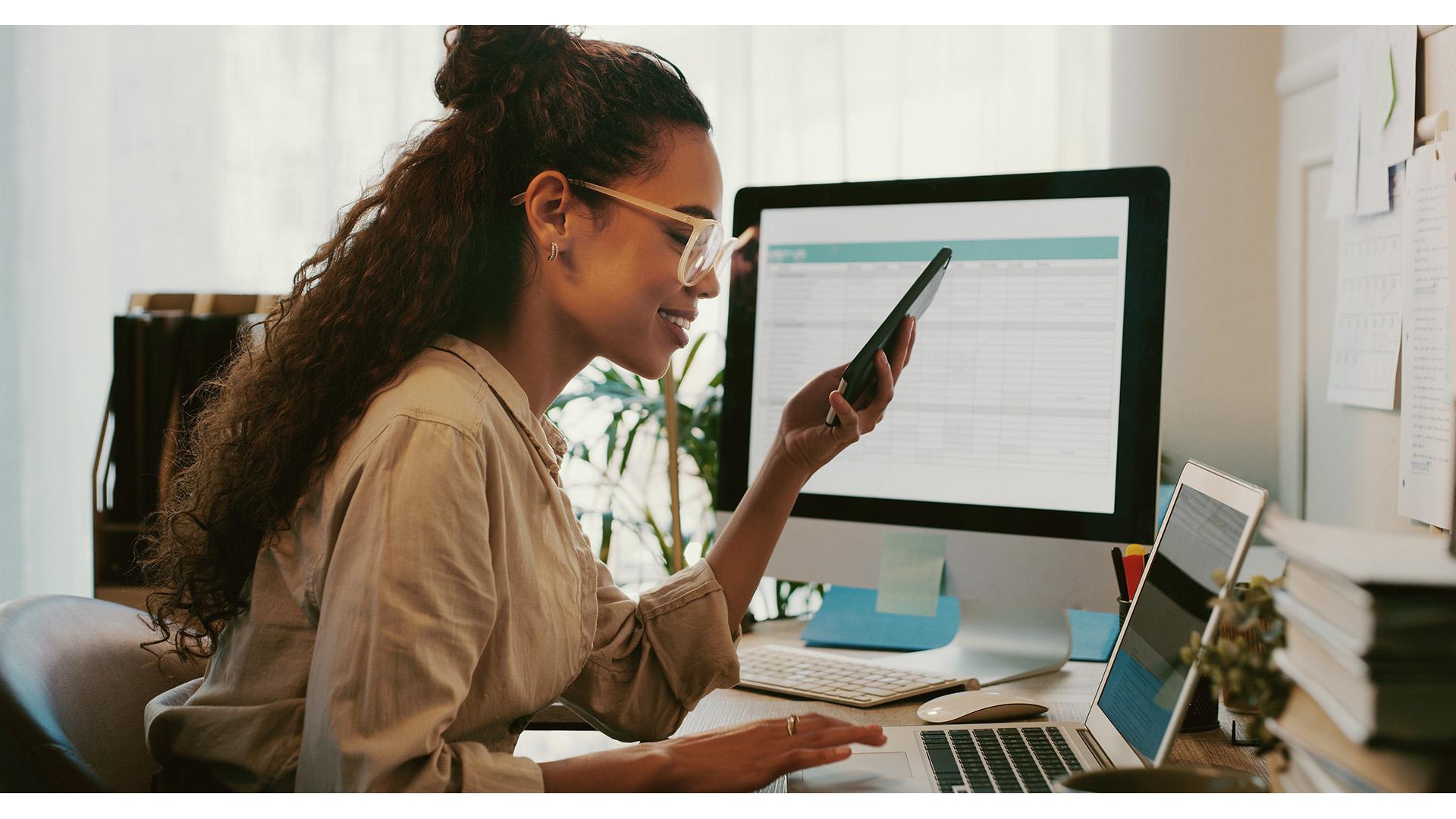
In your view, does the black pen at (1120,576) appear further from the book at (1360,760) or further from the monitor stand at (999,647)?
the book at (1360,760)

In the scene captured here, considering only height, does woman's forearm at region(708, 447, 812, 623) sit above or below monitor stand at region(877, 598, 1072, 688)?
above

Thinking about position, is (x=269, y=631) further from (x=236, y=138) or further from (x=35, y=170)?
(x=35, y=170)

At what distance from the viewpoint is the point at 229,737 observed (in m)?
0.78

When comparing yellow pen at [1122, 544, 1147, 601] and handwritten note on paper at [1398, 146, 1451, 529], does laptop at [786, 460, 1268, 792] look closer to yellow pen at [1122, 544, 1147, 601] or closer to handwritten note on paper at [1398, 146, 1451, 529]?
yellow pen at [1122, 544, 1147, 601]

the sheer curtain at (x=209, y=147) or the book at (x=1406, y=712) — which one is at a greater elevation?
the sheer curtain at (x=209, y=147)

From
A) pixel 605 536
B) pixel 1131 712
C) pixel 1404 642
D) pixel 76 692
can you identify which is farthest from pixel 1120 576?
pixel 605 536

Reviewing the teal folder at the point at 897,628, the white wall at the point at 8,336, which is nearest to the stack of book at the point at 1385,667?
the teal folder at the point at 897,628

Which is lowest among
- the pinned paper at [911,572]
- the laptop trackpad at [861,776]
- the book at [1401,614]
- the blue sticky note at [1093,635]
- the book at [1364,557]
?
the blue sticky note at [1093,635]

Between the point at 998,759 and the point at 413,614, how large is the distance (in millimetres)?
472

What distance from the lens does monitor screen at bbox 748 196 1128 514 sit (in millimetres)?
1097

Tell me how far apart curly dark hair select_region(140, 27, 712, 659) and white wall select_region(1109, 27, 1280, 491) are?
3.91ft

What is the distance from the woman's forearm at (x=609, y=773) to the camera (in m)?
0.74

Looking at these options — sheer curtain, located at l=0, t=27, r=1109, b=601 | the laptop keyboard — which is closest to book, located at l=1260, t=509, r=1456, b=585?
the laptop keyboard

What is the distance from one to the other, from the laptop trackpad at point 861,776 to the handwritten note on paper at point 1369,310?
0.75m
